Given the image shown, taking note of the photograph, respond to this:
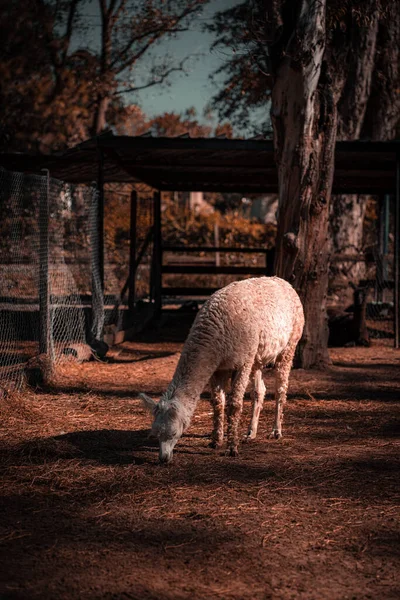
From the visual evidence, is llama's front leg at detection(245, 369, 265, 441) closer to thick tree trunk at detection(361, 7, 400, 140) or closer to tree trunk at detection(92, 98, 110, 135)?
thick tree trunk at detection(361, 7, 400, 140)

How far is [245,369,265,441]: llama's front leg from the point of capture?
686 centimetres

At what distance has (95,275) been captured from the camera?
12.1 meters

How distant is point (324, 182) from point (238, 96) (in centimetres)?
1615

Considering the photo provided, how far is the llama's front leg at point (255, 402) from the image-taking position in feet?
22.5

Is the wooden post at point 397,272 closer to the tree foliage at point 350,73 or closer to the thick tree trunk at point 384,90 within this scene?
the tree foliage at point 350,73

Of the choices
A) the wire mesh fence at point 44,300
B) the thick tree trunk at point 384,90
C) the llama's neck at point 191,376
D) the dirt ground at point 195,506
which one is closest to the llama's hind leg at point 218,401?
the dirt ground at point 195,506

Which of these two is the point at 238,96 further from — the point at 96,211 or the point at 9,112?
the point at 96,211

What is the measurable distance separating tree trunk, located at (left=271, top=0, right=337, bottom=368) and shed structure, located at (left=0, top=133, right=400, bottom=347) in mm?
1221

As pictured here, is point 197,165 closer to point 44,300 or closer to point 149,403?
point 44,300

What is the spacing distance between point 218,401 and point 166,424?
2.95 ft

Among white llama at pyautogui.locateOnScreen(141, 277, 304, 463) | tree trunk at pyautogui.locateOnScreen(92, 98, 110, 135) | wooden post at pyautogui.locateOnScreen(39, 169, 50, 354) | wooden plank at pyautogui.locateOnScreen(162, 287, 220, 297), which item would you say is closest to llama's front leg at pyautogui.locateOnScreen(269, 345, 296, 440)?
white llama at pyautogui.locateOnScreen(141, 277, 304, 463)

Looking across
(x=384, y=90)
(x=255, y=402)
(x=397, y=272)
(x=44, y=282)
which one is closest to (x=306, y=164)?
(x=397, y=272)

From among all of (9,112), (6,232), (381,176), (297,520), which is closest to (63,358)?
(297,520)

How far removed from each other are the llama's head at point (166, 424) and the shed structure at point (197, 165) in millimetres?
6853
